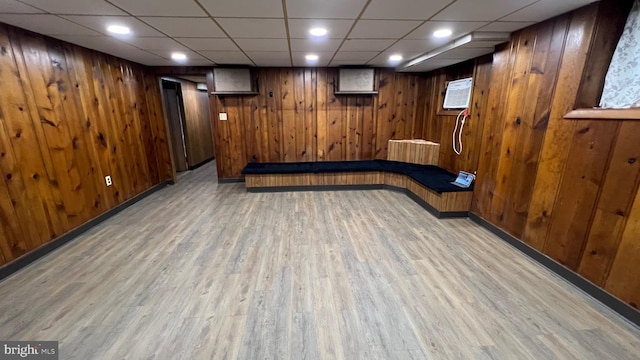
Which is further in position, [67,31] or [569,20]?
[67,31]

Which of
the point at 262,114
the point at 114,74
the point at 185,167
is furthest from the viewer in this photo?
the point at 185,167

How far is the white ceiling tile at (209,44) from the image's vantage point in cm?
285

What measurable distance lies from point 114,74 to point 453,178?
527cm

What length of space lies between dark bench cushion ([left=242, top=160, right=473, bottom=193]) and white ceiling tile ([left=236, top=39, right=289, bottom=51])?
1.98 m

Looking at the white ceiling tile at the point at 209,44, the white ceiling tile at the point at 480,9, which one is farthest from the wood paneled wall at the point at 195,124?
the white ceiling tile at the point at 480,9

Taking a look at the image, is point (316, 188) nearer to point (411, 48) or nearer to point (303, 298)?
point (411, 48)

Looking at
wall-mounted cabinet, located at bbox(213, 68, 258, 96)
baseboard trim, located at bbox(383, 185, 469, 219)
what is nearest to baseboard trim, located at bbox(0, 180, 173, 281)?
wall-mounted cabinet, located at bbox(213, 68, 258, 96)

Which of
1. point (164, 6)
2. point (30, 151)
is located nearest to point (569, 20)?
point (164, 6)

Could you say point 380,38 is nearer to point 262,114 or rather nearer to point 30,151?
point 262,114

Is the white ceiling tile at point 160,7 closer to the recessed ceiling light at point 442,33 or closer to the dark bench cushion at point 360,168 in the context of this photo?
the recessed ceiling light at point 442,33

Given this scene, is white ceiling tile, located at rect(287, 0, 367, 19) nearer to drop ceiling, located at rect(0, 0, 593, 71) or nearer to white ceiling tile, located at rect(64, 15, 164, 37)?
drop ceiling, located at rect(0, 0, 593, 71)

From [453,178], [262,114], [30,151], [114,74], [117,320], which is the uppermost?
[114,74]

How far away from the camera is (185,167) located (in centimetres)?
632

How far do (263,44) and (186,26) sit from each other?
912 mm
